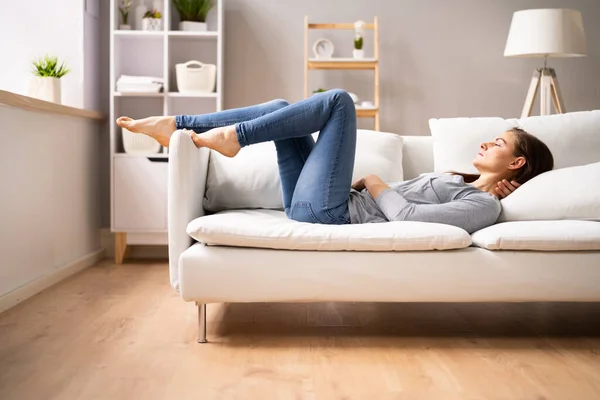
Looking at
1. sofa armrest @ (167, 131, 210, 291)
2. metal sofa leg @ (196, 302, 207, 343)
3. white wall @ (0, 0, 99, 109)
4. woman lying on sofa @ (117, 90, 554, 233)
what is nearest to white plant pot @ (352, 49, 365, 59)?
white wall @ (0, 0, 99, 109)

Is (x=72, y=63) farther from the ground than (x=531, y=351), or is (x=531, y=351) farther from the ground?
(x=72, y=63)

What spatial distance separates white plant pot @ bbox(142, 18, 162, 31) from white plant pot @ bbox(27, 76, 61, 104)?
691 millimetres

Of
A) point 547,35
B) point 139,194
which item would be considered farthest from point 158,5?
point 547,35

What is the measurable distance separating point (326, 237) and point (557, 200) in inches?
35.3

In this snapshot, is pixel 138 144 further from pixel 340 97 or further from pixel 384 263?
pixel 384 263

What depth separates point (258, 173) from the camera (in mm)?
2834

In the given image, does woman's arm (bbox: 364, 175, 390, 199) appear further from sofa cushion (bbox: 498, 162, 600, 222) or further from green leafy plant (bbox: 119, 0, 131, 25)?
green leafy plant (bbox: 119, 0, 131, 25)

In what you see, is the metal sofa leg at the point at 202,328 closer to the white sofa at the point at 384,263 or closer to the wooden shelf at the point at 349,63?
the white sofa at the point at 384,263

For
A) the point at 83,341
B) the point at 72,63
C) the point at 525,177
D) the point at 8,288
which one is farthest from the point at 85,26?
the point at 525,177

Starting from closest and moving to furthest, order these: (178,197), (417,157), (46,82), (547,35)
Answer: (178,197)
(417,157)
(46,82)
(547,35)

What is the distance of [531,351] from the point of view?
2221mm

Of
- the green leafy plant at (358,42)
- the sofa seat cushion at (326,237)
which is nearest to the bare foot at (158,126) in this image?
the sofa seat cushion at (326,237)

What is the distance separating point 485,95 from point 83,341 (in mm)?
3201

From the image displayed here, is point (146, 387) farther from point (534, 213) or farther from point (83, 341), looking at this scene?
point (534, 213)
